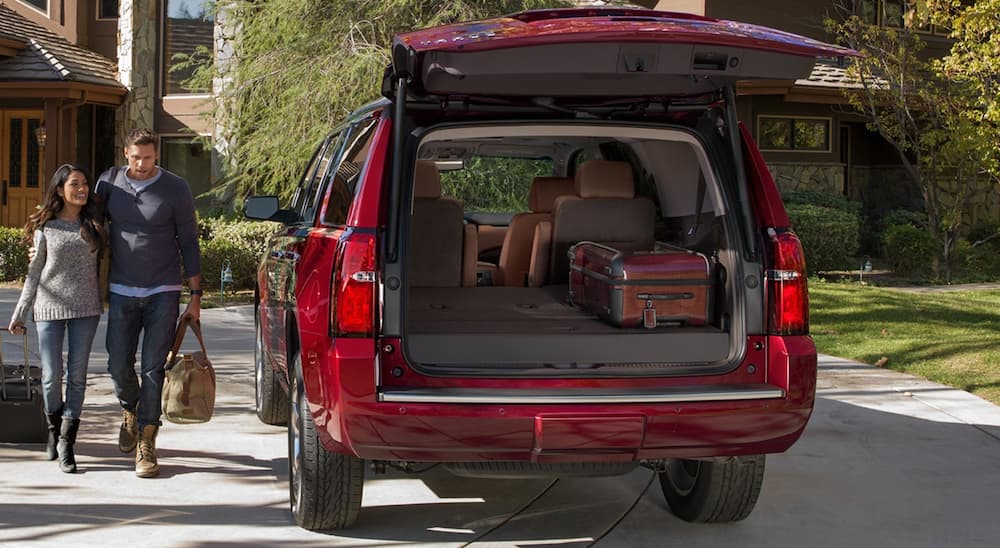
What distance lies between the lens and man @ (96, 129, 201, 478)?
6.48 m

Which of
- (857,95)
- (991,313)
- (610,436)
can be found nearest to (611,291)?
(610,436)

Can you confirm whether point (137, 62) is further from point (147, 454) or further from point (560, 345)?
point (560, 345)

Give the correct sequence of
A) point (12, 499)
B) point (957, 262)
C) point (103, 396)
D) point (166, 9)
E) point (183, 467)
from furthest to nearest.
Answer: point (166, 9) < point (957, 262) < point (103, 396) < point (183, 467) < point (12, 499)

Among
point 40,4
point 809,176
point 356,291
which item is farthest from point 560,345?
point 40,4

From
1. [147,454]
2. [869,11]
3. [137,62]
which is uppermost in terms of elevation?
[869,11]

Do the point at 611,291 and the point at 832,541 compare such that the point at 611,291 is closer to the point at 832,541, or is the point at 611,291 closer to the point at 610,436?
the point at 610,436

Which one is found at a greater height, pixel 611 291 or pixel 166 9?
pixel 166 9

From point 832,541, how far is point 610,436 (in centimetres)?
137

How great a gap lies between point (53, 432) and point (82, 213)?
1162 millimetres

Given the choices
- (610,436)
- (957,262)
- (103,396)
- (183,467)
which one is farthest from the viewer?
(957,262)

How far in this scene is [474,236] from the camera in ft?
22.6

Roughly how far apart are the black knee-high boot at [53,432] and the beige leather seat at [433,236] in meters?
1.94

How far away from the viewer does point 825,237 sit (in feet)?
66.8

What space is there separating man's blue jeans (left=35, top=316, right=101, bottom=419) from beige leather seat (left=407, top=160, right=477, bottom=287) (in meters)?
1.68
